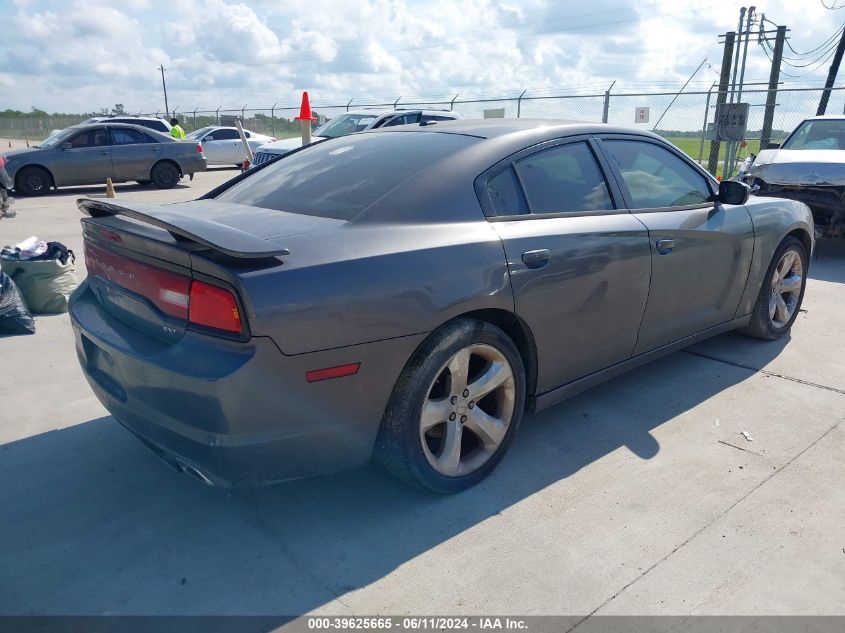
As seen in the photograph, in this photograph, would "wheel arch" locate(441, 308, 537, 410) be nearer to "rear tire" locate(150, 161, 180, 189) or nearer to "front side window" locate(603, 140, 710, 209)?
"front side window" locate(603, 140, 710, 209)

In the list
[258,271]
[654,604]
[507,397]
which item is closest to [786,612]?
[654,604]

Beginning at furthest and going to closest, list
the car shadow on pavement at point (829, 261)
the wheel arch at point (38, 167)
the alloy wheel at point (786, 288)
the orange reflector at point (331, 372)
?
1. the wheel arch at point (38, 167)
2. the car shadow on pavement at point (829, 261)
3. the alloy wheel at point (786, 288)
4. the orange reflector at point (331, 372)

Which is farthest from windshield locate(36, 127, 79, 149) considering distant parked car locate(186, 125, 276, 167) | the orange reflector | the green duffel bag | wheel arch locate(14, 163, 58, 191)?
the orange reflector

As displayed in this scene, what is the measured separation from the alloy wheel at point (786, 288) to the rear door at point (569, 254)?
181cm

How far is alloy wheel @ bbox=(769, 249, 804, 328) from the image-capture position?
491 centimetres

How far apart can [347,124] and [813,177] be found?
10.6 m

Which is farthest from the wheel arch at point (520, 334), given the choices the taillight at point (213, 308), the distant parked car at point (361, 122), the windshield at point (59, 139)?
the windshield at point (59, 139)

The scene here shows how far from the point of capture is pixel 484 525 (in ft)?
9.37

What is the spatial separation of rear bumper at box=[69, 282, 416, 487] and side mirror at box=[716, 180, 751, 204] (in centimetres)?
261

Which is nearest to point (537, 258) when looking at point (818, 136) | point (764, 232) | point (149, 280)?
point (149, 280)

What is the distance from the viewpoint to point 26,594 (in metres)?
2.45

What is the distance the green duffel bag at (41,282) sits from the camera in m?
5.51

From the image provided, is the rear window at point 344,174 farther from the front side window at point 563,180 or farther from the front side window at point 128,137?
→ the front side window at point 128,137

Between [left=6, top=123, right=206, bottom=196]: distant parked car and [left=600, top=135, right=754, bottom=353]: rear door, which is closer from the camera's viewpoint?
[left=600, top=135, right=754, bottom=353]: rear door
